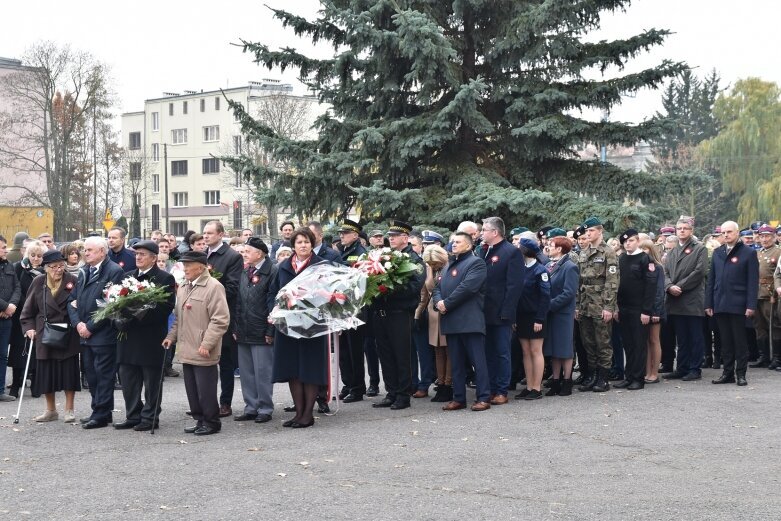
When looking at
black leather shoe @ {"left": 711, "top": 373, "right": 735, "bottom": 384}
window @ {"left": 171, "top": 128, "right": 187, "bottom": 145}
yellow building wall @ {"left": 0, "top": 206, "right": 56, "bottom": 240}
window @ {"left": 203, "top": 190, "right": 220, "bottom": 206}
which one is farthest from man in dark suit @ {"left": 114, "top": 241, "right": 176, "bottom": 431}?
window @ {"left": 171, "top": 128, "right": 187, "bottom": 145}

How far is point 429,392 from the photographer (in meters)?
13.3

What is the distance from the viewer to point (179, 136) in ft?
304

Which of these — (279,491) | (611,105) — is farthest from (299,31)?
(279,491)

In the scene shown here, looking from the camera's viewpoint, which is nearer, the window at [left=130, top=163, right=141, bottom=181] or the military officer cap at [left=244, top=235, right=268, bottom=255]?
the military officer cap at [left=244, top=235, right=268, bottom=255]

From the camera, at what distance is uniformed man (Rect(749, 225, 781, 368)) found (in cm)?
1559

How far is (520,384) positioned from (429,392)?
57.6 inches

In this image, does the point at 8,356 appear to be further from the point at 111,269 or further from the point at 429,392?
the point at 429,392

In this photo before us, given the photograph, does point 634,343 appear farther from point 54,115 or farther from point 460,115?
point 54,115

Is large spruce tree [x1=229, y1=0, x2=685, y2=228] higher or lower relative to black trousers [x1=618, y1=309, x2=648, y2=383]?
higher

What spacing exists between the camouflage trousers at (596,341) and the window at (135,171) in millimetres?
59264

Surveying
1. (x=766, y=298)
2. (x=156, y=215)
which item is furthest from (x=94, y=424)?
(x=156, y=215)

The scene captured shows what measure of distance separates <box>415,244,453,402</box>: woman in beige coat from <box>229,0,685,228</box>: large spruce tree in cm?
701

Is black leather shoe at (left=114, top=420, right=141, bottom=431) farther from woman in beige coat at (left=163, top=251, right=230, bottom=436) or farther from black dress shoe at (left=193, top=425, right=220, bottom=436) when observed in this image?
black dress shoe at (left=193, top=425, right=220, bottom=436)

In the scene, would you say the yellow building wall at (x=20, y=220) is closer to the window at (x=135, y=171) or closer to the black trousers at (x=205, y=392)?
the window at (x=135, y=171)
